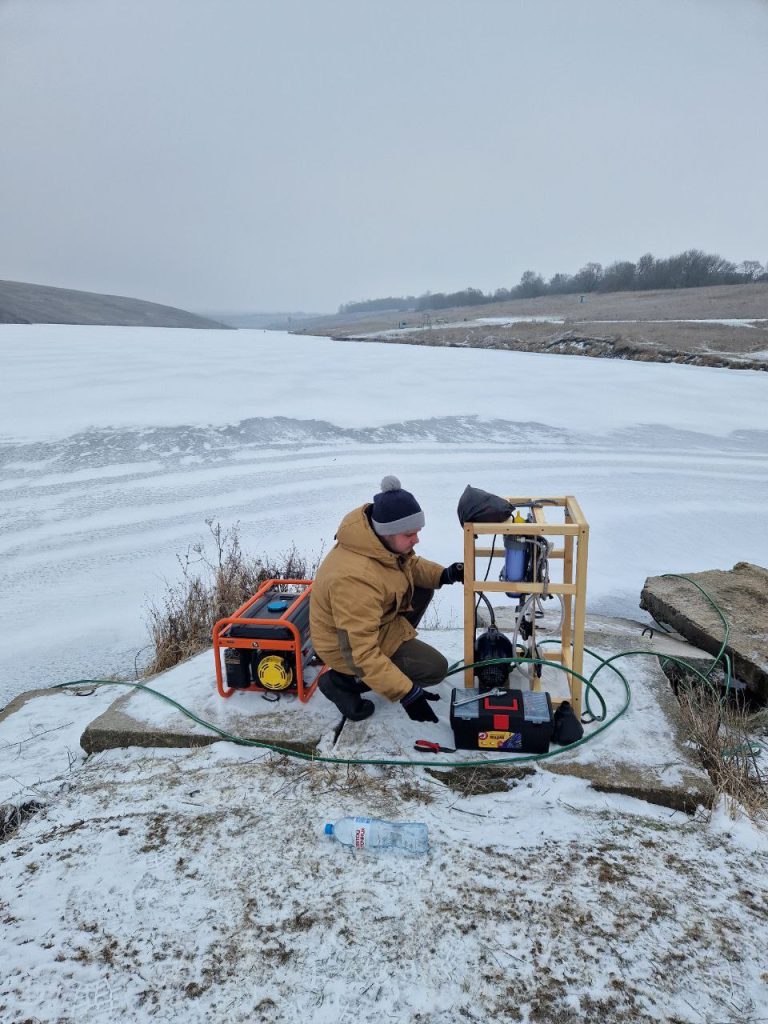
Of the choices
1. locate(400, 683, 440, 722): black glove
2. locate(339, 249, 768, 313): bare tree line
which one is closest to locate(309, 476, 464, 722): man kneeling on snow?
locate(400, 683, 440, 722): black glove

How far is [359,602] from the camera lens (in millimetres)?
2768

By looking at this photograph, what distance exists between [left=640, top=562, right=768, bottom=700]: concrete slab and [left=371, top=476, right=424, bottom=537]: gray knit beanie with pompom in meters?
2.25

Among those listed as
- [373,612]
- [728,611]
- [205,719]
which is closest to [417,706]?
[373,612]

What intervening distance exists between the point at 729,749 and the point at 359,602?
74.0 inches

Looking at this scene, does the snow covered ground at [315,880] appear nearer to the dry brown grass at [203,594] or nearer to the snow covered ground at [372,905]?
the snow covered ground at [372,905]

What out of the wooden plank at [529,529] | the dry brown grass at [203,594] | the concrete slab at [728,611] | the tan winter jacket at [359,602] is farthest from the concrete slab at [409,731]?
the wooden plank at [529,529]

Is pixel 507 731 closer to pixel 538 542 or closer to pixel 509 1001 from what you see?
pixel 538 542

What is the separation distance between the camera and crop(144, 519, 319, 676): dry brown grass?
4320 mm

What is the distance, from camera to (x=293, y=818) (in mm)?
2541

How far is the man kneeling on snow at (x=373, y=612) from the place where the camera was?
2.76 metres

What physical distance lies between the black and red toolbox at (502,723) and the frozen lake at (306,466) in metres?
1.95

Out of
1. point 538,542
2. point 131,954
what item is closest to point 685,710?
point 538,542

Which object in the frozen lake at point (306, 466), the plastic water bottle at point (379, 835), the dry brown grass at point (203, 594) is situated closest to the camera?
the plastic water bottle at point (379, 835)

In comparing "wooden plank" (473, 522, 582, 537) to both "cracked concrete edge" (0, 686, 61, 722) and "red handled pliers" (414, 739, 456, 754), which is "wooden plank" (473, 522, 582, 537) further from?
"cracked concrete edge" (0, 686, 61, 722)
